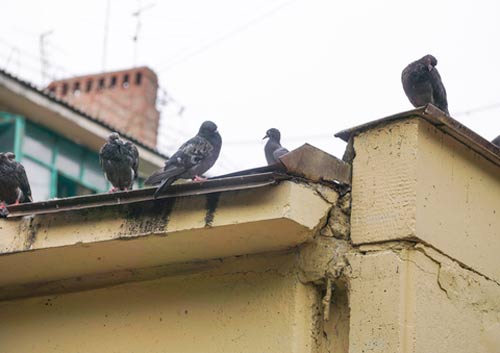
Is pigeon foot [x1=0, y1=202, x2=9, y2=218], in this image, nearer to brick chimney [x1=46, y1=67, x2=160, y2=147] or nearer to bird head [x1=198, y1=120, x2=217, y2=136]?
bird head [x1=198, y1=120, x2=217, y2=136]

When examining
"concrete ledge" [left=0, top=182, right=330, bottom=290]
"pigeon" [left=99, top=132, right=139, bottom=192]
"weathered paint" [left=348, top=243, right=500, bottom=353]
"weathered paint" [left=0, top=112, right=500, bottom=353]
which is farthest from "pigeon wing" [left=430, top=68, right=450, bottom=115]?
"concrete ledge" [left=0, top=182, right=330, bottom=290]

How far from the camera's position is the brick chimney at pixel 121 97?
22953 millimetres

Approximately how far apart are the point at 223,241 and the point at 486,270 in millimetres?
1503

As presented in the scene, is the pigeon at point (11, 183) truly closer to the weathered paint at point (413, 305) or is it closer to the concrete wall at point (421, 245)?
the concrete wall at point (421, 245)

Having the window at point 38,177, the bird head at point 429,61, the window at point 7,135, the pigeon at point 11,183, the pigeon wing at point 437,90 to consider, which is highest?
the window at point 7,135

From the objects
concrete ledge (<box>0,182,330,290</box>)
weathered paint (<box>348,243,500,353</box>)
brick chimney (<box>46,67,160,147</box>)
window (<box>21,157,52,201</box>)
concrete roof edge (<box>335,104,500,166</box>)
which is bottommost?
weathered paint (<box>348,243,500,353</box>)

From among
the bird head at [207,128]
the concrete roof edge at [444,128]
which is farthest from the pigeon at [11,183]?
the concrete roof edge at [444,128]

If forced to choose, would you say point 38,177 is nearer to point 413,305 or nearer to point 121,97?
point 121,97

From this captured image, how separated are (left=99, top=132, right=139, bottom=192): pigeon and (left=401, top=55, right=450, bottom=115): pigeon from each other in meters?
2.60

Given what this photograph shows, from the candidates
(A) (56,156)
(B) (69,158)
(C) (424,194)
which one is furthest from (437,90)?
(B) (69,158)

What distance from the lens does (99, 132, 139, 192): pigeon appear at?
9.48 metres

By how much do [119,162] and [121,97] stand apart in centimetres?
1425

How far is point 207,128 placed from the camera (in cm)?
892

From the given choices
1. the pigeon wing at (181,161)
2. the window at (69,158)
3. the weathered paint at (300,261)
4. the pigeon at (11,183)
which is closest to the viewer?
the weathered paint at (300,261)
